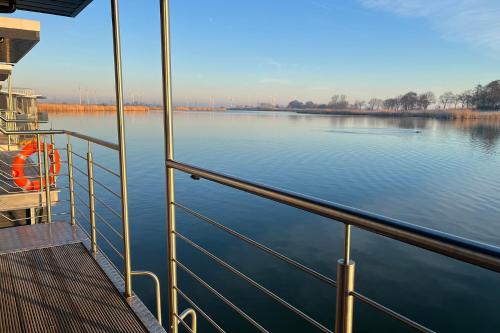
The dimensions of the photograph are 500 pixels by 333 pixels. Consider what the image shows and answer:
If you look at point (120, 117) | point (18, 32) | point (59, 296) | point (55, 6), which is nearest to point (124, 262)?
point (59, 296)

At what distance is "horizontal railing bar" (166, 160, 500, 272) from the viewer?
41 centimetres

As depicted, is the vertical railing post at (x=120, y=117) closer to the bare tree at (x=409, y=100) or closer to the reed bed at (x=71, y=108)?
the reed bed at (x=71, y=108)

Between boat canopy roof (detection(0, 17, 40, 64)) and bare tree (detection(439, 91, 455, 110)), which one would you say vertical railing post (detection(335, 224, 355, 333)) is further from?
bare tree (detection(439, 91, 455, 110))

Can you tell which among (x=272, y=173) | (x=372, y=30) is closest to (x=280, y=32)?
(x=372, y=30)

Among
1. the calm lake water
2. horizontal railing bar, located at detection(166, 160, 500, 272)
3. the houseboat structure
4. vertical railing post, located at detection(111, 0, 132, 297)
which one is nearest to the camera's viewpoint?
horizontal railing bar, located at detection(166, 160, 500, 272)

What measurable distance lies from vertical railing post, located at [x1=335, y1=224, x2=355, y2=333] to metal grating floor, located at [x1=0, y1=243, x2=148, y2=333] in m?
0.97

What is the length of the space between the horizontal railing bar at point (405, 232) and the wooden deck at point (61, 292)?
0.97m

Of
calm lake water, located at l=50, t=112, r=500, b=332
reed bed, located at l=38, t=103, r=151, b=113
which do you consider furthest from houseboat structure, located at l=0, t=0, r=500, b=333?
reed bed, located at l=38, t=103, r=151, b=113

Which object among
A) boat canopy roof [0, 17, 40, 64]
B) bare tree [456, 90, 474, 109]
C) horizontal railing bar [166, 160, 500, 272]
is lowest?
horizontal railing bar [166, 160, 500, 272]

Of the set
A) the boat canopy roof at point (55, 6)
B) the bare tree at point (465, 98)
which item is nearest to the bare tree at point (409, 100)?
the bare tree at point (465, 98)

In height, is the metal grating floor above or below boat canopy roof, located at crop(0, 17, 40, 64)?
below

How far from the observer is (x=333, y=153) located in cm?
1748

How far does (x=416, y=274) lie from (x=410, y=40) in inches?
1578

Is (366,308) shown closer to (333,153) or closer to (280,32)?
(333,153)
